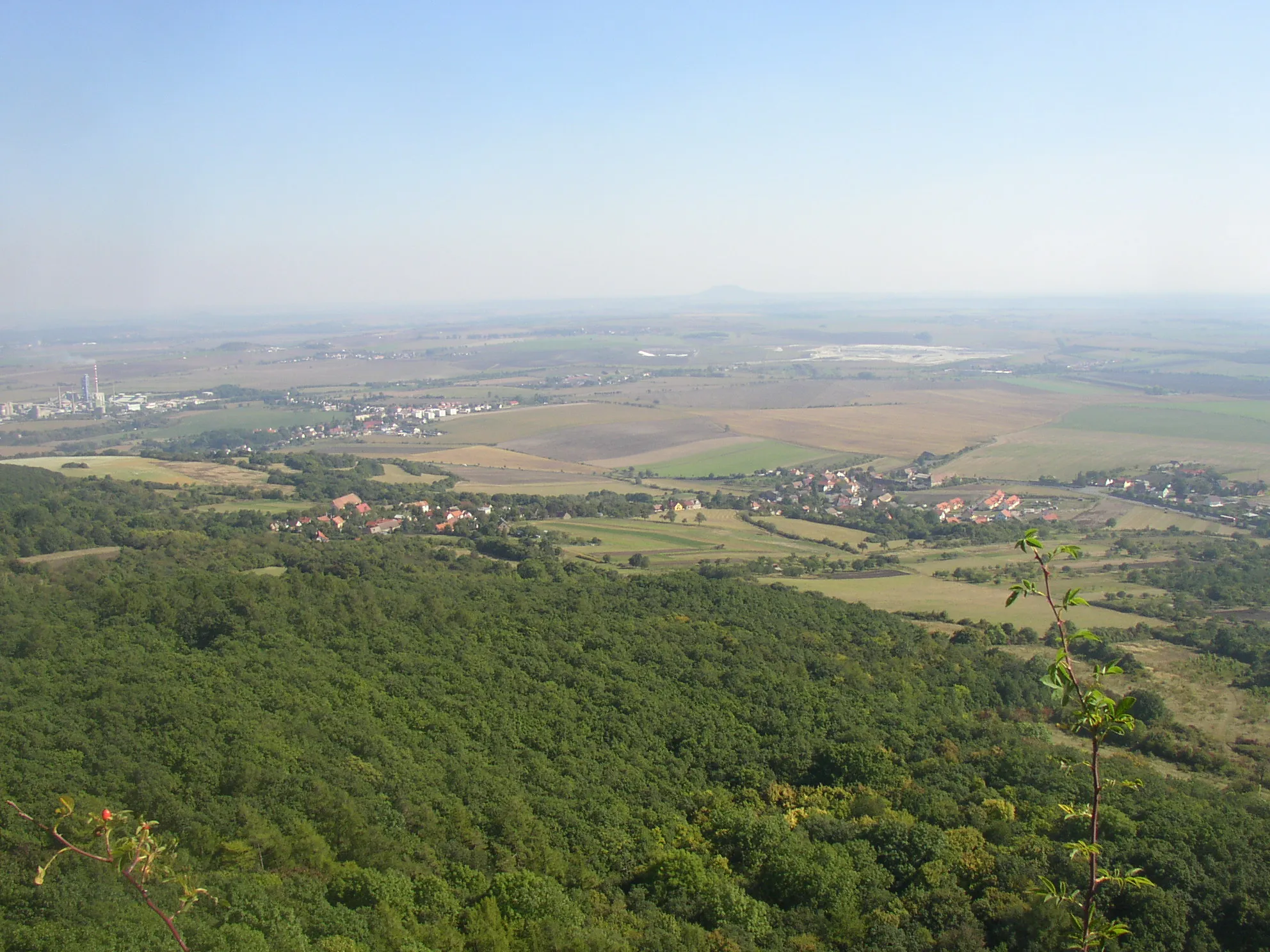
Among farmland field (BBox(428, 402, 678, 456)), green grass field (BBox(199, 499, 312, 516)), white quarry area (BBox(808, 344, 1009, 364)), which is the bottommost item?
green grass field (BBox(199, 499, 312, 516))

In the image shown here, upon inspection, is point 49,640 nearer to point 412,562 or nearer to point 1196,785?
point 412,562

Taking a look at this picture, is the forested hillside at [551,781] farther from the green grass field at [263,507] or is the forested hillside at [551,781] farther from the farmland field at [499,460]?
the farmland field at [499,460]

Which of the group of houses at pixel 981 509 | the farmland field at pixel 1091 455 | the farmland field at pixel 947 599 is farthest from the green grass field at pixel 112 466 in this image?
the farmland field at pixel 1091 455

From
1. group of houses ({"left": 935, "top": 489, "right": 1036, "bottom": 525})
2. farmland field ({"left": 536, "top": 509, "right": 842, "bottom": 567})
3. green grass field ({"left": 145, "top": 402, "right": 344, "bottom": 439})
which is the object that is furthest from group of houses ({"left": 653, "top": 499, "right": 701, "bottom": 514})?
green grass field ({"left": 145, "top": 402, "right": 344, "bottom": 439})

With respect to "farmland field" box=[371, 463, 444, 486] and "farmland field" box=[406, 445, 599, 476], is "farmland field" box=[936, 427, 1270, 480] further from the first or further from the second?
"farmland field" box=[371, 463, 444, 486]

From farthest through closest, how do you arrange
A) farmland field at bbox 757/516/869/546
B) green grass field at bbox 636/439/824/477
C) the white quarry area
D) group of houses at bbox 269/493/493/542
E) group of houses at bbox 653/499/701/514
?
the white quarry area, green grass field at bbox 636/439/824/477, group of houses at bbox 653/499/701/514, farmland field at bbox 757/516/869/546, group of houses at bbox 269/493/493/542

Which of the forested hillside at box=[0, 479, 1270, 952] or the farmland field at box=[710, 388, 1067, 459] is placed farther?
the farmland field at box=[710, 388, 1067, 459]
